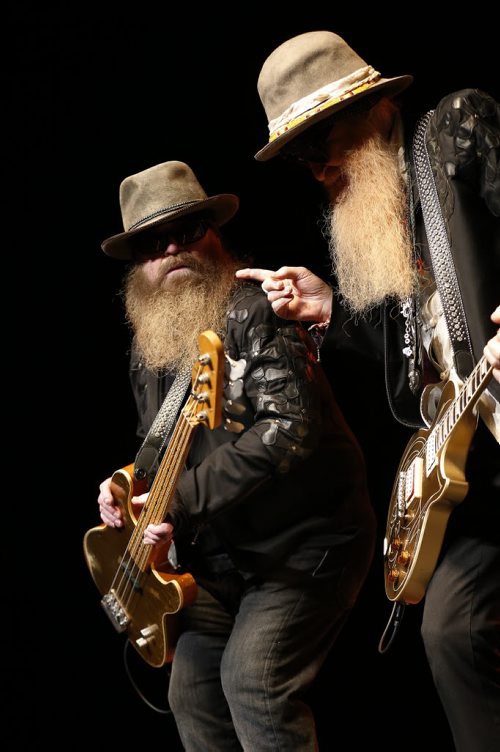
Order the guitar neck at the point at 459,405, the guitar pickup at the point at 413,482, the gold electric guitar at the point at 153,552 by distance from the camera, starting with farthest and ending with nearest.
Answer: the gold electric guitar at the point at 153,552 < the guitar pickup at the point at 413,482 < the guitar neck at the point at 459,405

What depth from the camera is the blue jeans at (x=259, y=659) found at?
233cm

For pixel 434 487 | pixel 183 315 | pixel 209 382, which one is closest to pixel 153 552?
pixel 209 382

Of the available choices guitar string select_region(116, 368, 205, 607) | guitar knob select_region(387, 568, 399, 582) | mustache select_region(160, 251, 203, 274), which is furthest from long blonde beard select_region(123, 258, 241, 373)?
guitar knob select_region(387, 568, 399, 582)

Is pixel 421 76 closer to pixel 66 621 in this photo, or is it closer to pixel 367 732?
pixel 367 732

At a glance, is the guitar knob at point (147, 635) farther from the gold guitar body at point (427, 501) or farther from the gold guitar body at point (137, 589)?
the gold guitar body at point (427, 501)

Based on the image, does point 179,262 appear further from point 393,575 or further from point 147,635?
point 393,575

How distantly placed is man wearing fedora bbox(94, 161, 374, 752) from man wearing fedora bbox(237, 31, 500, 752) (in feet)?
0.68

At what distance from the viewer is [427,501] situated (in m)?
1.88

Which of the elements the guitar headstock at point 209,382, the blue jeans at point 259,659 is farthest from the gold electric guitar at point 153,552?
the blue jeans at point 259,659

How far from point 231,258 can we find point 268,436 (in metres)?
0.81

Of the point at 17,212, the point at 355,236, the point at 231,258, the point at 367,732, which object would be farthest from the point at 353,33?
the point at 367,732

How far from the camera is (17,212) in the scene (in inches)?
142

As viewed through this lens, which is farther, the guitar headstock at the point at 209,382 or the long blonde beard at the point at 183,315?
the long blonde beard at the point at 183,315

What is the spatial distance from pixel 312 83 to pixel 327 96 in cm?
7
